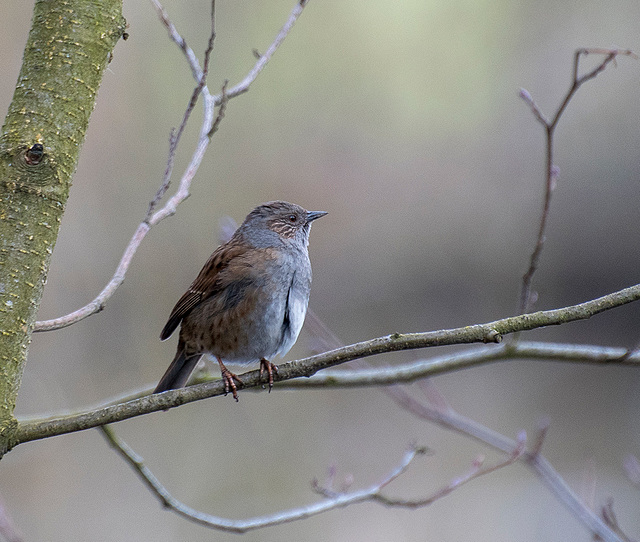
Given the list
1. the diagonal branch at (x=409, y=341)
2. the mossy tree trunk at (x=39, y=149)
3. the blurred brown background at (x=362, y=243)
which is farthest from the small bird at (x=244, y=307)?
the blurred brown background at (x=362, y=243)

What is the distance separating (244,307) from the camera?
150 inches

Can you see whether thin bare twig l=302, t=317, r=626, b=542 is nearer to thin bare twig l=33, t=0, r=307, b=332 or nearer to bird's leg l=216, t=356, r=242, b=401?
bird's leg l=216, t=356, r=242, b=401

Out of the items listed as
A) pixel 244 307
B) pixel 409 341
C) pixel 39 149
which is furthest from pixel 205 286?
pixel 409 341

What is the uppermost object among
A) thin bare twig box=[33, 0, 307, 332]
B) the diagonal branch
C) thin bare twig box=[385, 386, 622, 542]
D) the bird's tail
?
thin bare twig box=[33, 0, 307, 332]

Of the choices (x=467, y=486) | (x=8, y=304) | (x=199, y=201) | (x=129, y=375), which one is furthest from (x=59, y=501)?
(x=8, y=304)

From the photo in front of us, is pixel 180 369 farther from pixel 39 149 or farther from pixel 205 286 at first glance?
pixel 39 149

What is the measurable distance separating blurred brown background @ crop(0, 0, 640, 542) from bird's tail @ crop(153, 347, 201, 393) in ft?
12.2

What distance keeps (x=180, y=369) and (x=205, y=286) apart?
51 cm

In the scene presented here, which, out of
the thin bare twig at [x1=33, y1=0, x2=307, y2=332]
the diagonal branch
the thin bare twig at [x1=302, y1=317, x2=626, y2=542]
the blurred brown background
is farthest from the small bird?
the blurred brown background

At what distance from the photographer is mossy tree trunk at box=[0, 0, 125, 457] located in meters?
2.35

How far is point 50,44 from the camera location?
2477mm

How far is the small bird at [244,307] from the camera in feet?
12.4

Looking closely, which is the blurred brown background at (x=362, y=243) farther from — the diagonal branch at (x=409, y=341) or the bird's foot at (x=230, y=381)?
the diagonal branch at (x=409, y=341)

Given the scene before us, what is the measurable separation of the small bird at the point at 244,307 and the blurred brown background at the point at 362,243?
3894 millimetres
